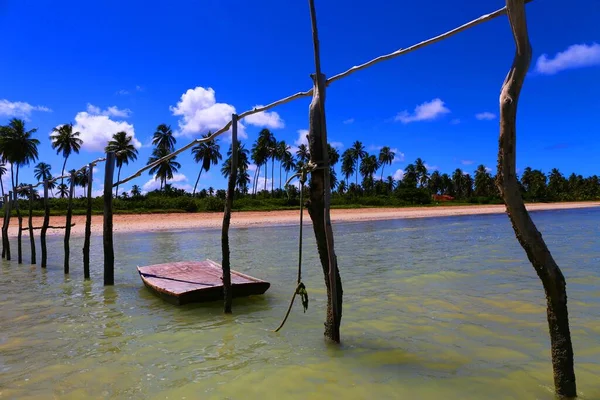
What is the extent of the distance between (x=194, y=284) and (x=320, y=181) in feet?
12.7

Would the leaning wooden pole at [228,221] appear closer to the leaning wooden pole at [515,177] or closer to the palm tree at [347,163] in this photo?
the leaning wooden pole at [515,177]

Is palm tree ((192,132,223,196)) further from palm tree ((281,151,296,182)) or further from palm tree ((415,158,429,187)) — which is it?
palm tree ((415,158,429,187))

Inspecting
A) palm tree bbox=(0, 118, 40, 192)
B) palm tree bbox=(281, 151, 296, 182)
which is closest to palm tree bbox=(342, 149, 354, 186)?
palm tree bbox=(281, 151, 296, 182)

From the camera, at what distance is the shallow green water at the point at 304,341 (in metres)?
3.91

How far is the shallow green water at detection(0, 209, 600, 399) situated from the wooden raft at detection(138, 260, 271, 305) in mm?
220

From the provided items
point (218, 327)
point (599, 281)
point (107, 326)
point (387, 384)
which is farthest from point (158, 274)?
point (599, 281)

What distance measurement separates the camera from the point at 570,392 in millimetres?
3404

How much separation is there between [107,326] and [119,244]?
51.2 ft

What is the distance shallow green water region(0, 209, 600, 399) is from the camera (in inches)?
154

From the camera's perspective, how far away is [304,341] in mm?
5195

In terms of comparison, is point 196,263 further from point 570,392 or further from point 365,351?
point 570,392

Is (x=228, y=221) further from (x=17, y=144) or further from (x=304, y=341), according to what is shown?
(x=17, y=144)

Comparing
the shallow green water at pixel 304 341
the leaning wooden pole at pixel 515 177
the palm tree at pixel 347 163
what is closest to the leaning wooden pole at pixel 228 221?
the shallow green water at pixel 304 341

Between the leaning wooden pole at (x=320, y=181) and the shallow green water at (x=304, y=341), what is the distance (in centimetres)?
94
